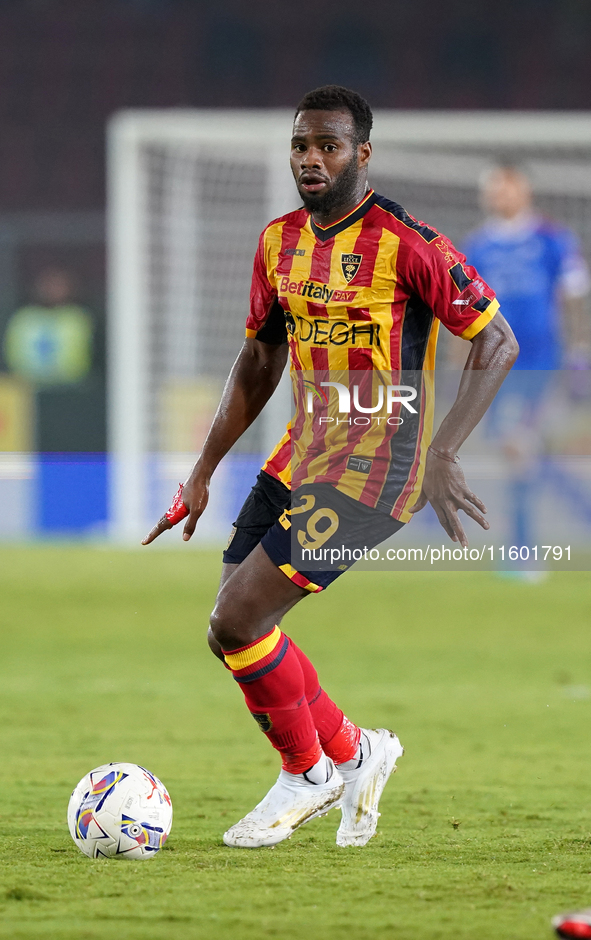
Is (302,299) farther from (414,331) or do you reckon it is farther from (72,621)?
(72,621)

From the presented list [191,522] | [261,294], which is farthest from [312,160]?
[191,522]

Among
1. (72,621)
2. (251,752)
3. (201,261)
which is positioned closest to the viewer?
(251,752)

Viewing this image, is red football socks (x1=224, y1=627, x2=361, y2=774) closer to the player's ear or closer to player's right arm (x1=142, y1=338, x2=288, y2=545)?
player's right arm (x1=142, y1=338, x2=288, y2=545)

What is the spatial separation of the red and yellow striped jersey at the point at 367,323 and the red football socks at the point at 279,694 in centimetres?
47

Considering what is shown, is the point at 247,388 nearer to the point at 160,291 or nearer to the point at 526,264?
the point at 526,264

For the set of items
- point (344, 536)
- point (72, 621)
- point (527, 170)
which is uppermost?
point (527, 170)

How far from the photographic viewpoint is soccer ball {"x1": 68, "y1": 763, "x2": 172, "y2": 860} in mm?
3316

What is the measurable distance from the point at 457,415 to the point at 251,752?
2.15m

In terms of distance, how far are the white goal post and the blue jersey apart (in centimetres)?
238

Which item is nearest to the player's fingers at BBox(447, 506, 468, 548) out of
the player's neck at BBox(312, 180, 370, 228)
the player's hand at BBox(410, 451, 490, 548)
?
the player's hand at BBox(410, 451, 490, 548)

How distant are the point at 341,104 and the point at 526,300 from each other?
6.00 meters

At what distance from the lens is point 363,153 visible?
3555mm

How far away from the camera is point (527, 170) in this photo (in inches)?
475

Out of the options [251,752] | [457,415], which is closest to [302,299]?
[457,415]
